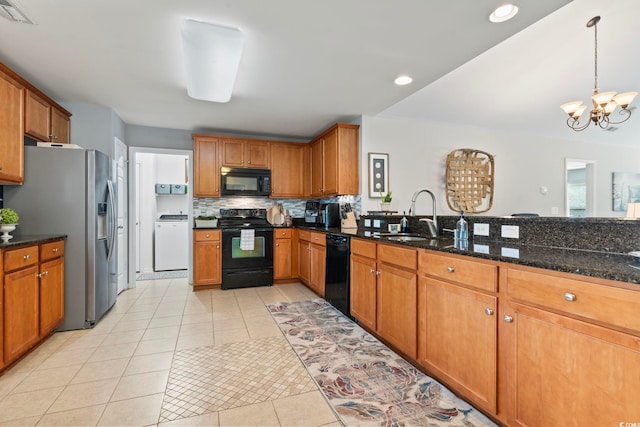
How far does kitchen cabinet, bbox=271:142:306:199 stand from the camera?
16.1ft

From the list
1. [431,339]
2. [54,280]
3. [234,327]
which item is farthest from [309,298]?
[54,280]

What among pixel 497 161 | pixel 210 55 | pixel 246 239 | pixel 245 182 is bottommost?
pixel 246 239

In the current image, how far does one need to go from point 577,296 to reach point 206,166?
14.5 feet

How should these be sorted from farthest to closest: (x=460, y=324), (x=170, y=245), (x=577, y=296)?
1. (x=170, y=245)
2. (x=460, y=324)
3. (x=577, y=296)

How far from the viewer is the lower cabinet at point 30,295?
2.06 m

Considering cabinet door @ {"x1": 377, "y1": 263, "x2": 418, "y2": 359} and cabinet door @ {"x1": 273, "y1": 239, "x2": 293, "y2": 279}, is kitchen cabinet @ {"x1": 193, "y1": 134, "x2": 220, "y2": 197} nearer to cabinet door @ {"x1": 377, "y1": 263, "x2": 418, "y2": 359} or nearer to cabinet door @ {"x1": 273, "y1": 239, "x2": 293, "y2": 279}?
cabinet door @ {"x1": 273, "y1": 239, "x2": 293, "y2": 279}

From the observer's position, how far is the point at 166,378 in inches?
78.5

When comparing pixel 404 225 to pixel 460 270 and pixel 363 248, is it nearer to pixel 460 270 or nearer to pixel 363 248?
pixel 363 248

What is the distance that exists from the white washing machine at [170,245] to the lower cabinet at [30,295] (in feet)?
8.91

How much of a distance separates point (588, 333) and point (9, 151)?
12.6 ft

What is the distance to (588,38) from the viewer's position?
2.71 meters

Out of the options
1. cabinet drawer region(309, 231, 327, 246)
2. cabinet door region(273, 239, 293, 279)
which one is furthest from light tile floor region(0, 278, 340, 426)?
cabinet door region(273, 239, 293, 279)

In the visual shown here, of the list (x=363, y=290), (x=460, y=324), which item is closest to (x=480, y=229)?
(x=460, y=324)

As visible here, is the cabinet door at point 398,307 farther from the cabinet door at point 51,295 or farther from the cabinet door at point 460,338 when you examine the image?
the cabinet door at point 51,295
